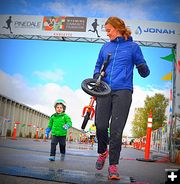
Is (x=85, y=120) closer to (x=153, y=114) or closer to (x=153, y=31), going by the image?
(x=153, y=31)

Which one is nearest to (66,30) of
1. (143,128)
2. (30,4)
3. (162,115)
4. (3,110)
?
(30,4)

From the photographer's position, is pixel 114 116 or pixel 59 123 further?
pixel 59 123

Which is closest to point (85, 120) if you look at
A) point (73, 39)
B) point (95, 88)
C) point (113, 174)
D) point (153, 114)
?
Result: point (95, 88)

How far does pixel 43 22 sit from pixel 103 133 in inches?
187

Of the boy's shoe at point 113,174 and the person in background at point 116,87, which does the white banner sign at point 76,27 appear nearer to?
the person in background at point 116,87

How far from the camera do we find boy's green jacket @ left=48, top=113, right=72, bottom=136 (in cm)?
350

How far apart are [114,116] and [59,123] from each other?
1719 mm

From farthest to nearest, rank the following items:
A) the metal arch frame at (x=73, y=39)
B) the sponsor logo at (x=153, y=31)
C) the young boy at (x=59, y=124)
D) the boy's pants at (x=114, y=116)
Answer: the metal arch frame at (x=73, y=39), the sponsor logo at (x=153, y=31), the young boy at (x=59, y=124), the boy's pants at (x=114, y=116)

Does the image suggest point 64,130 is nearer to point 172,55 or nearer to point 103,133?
point 103,133

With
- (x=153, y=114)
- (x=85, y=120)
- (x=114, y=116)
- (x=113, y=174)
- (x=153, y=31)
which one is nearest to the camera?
(x=113, y=174)

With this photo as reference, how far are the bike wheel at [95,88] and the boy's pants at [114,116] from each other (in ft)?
0.20

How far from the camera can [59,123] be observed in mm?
3545

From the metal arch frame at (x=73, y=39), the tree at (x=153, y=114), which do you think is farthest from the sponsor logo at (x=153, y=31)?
the tree at (x=153, y=114)

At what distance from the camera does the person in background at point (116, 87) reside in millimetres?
1900
